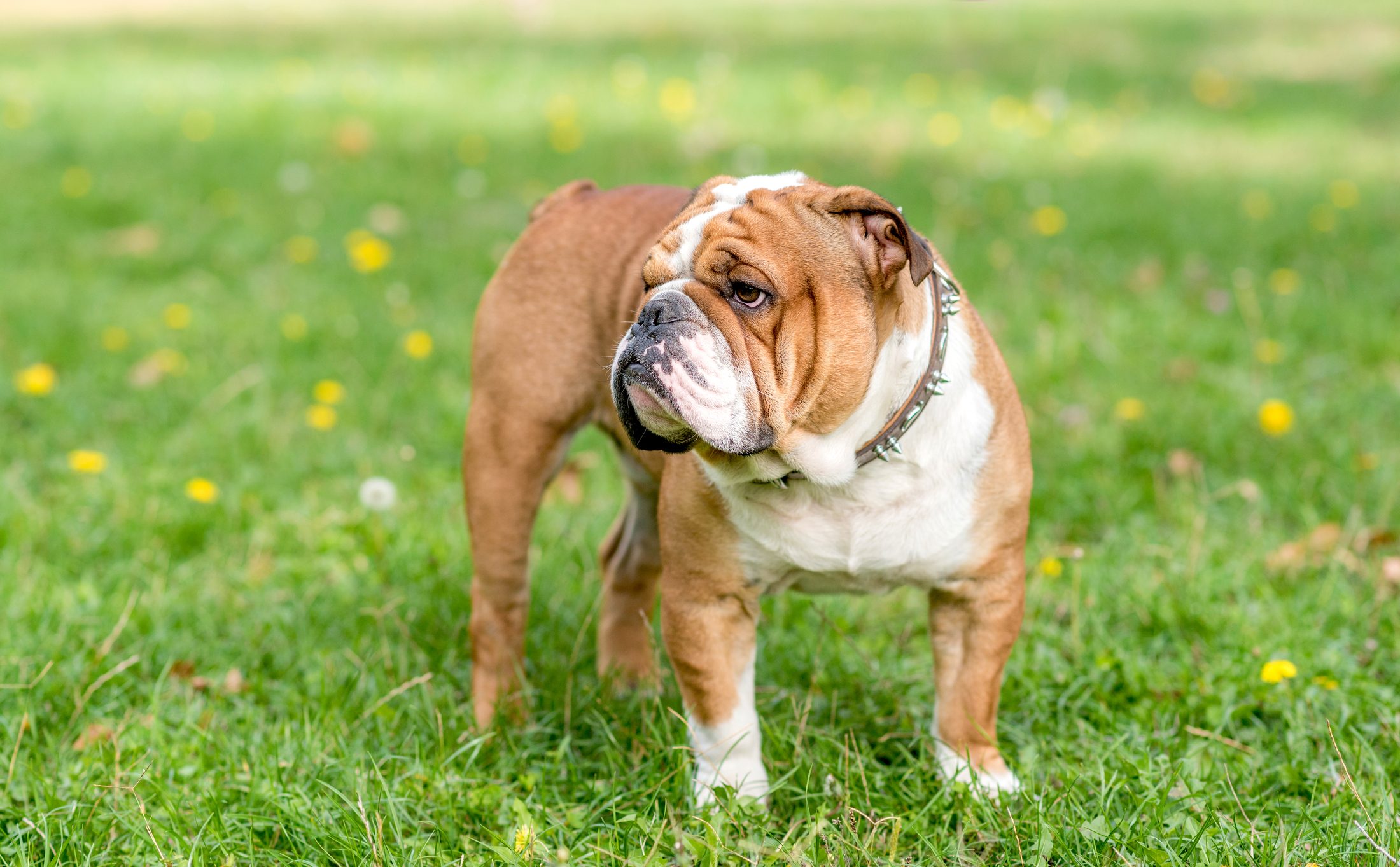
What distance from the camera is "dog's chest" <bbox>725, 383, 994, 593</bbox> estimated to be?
2.64 m

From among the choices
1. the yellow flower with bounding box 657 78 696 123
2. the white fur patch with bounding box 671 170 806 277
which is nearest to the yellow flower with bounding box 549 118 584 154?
the yellow flower with bounding box 657 78 696 123

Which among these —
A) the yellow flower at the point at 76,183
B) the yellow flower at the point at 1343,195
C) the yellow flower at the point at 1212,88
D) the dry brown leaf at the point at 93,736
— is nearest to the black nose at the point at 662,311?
the dry brown leaf at the point at 93,736

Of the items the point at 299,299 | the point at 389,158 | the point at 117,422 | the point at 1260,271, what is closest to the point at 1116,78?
the point at 1260,271

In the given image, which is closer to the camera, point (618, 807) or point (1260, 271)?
point (618, 807)

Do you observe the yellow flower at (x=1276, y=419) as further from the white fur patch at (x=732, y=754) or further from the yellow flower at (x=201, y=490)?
the yellow flower at (x=201, y=490)

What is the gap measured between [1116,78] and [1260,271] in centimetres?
490

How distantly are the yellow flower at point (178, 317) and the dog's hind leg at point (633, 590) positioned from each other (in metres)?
2.93

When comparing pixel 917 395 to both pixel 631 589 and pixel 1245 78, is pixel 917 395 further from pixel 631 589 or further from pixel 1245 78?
pixel 1245 78

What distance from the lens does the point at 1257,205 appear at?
718cm

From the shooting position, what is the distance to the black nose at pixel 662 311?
7.80 feet

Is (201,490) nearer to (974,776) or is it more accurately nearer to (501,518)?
(501,518)

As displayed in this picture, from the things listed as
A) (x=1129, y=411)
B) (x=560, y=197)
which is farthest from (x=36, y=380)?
(x=1129, y=411)

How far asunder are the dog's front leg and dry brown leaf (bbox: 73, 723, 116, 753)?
123cm

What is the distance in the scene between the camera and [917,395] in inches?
102
